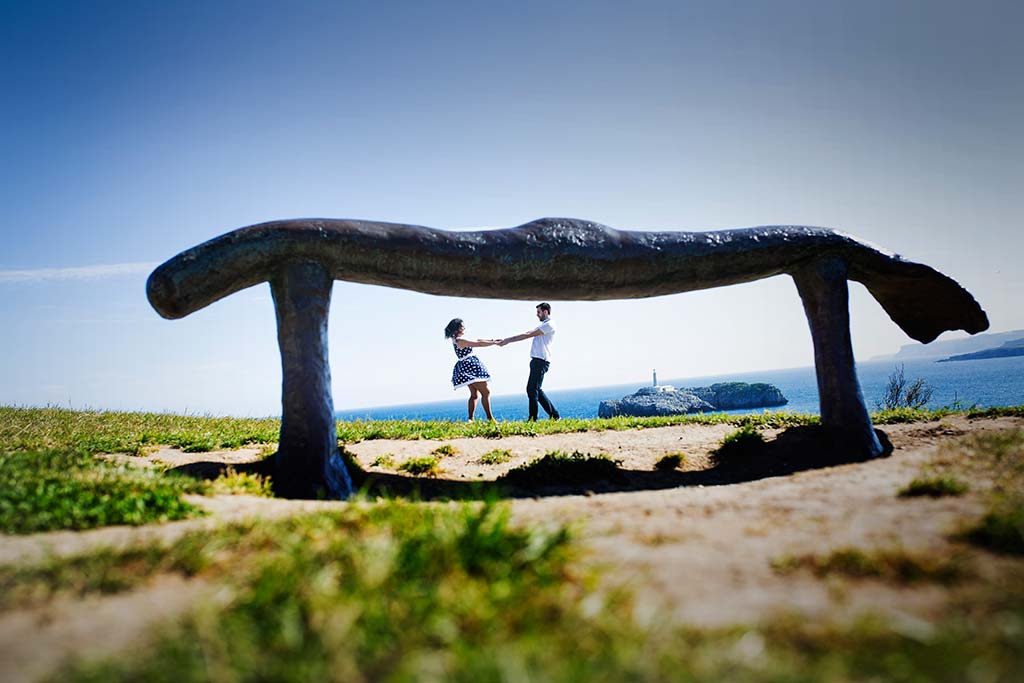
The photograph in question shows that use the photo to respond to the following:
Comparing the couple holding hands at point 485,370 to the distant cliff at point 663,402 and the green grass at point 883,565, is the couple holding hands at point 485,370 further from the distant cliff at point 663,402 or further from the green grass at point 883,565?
the distant cliff at point 663,402

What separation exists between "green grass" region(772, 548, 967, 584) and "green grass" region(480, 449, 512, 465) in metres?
4.47

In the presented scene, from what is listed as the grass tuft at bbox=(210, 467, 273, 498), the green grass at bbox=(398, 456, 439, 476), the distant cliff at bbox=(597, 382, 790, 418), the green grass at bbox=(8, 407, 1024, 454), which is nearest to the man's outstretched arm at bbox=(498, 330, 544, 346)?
the green grass at bbox=(8, 407, 1024, 454)

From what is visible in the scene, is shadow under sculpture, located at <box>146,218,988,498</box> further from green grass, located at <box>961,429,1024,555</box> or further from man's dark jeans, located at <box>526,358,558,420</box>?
man's dark jeans, located at <box>526,358,558,420</box>

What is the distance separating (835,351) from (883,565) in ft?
13.8

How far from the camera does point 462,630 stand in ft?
5.91

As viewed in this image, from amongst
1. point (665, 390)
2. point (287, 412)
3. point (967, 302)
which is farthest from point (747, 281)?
point (665, 390)

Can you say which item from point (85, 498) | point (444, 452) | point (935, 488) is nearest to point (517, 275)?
point (444, 452)

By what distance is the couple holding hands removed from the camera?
34.7 ft

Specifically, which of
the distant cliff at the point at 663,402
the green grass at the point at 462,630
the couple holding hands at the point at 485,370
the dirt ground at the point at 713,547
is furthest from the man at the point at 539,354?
the distant cliff at the point at 663,402

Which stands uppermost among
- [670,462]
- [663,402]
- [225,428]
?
[225,428]

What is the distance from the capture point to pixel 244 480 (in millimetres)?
4418

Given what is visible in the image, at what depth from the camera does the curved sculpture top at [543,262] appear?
4918 millimetres

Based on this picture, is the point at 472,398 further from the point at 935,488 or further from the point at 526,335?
the point at 935,488

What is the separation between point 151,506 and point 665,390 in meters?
33.4
